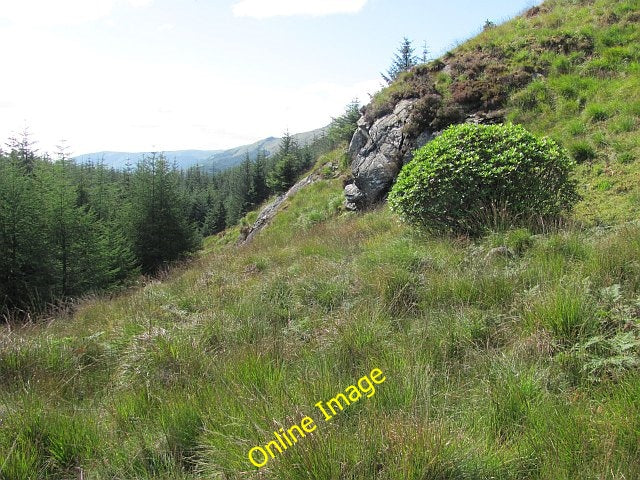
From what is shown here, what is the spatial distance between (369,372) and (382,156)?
10.3m

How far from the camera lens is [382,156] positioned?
12445 mm

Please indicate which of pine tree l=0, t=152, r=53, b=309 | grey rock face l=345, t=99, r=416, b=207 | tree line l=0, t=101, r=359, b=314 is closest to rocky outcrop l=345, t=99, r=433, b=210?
grey rock face l=345, t=99, r=416, b=207

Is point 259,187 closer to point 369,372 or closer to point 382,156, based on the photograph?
point 382,156

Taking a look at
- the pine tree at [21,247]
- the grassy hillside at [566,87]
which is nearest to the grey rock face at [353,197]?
the grassy hillside at [566,87]

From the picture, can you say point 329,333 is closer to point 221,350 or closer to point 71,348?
point 221,350

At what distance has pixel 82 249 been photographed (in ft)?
62.8

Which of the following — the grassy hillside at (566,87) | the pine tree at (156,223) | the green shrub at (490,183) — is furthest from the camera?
the pine tree at (156,223)

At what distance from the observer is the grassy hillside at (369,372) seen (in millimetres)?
1982

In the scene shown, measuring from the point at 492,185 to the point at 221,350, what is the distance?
468cm

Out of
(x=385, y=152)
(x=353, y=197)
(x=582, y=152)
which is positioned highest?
(x=385, y=152)

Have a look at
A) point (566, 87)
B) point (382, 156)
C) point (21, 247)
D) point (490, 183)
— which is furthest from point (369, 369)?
point (21, 247)

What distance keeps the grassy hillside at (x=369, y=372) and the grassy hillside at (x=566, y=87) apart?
6.79 feet

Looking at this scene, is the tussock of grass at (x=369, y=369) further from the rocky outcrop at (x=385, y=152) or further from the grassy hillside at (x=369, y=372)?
the rocky outcrop at (x=385, y=152)

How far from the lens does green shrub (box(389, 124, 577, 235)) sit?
606cm
